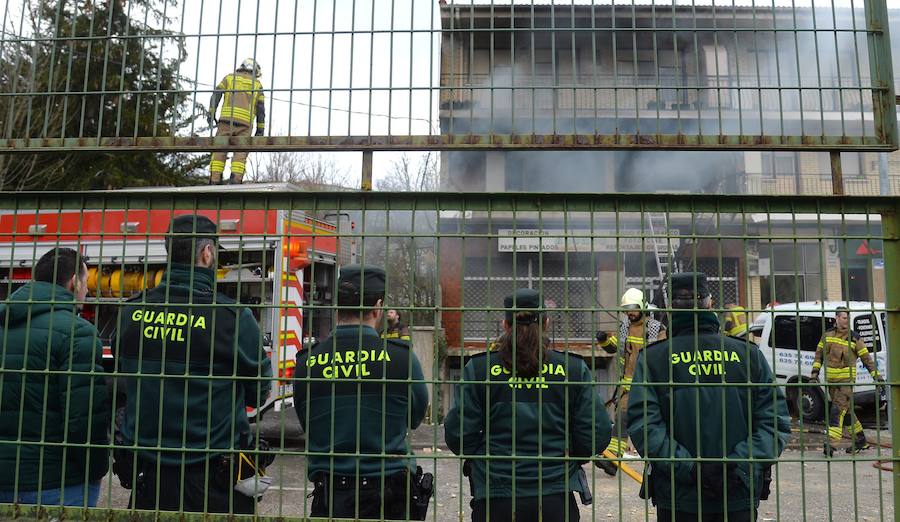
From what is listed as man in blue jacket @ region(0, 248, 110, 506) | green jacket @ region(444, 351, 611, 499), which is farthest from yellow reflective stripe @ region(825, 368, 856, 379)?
man in blue jacket @ region(0, 248, 110, 506)

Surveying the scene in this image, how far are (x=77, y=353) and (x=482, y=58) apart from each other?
1.95m

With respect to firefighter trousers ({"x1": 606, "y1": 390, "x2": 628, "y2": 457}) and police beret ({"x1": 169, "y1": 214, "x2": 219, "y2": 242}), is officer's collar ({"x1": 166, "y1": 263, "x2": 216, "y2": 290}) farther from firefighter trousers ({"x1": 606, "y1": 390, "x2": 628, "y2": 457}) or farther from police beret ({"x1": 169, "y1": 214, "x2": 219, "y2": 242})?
firefighter trousers ({"x1": 606, "y1": 390, "x2": 628, "y2": 457})

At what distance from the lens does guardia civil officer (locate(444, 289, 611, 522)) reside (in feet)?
8.83

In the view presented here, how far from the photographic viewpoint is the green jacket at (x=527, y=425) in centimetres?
268

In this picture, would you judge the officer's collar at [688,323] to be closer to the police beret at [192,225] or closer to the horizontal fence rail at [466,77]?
the horizontal fence rail at [466,77]

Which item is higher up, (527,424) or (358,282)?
(358,282)

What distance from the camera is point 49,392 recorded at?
2635mm

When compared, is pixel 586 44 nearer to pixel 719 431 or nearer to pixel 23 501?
pixel 719 431

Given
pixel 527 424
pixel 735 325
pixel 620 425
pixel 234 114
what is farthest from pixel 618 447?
pixel 234 114

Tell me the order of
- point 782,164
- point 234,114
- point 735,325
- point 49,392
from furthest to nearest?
point 782,164
point 735,325
point 234,114
point 49,392

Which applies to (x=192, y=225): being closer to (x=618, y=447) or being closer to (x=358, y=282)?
(x=358, y=282)

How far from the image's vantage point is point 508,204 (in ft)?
7.68

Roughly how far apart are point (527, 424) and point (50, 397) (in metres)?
1.91

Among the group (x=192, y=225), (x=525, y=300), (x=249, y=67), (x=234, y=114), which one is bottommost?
(x=525, y=300)
